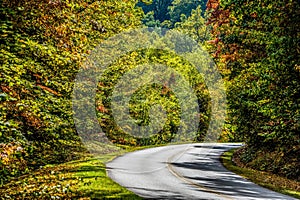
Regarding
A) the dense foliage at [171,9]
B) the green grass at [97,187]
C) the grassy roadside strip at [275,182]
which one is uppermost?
the dense foliage at [171,9]

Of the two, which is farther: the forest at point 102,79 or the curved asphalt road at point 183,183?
the curved asphalt road at point 183,183

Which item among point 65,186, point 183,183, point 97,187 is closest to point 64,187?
point 65,186

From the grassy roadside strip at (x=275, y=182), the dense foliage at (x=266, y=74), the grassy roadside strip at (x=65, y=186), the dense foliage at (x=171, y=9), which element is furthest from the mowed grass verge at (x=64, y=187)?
the dense foliage at (x=171, y=9)

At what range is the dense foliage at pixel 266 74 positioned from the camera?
18.6m

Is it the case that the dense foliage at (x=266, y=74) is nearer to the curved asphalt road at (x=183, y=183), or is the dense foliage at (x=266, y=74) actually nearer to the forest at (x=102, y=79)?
the forest at (x=102, y=79)

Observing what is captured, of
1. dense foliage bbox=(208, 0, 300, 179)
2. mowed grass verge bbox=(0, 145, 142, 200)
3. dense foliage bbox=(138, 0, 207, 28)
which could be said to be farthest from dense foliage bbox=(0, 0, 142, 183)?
dense foliage bbox=(138, 0, 207, 28)

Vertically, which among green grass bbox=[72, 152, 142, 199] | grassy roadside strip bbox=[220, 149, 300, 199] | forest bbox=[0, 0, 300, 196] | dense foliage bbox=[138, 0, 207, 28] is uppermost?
dense foliage bbox=[138, 0, 207, 28]

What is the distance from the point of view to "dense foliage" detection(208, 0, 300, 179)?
18.6m

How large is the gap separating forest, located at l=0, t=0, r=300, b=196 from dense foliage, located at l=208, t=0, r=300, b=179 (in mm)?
49

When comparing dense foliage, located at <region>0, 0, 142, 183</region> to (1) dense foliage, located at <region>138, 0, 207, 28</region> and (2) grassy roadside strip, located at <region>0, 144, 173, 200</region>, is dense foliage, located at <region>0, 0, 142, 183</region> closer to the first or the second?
(2) grassy roadside strip, located at <region>0, 144, 173, 200</region>

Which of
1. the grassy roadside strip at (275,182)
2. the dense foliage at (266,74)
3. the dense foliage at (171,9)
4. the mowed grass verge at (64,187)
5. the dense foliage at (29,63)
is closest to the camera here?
the dense foliage at (29,63)

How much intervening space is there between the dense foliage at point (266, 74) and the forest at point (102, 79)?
0.16ft

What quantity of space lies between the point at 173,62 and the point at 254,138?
123ft

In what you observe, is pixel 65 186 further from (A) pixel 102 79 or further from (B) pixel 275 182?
(A) pixel 102 79
